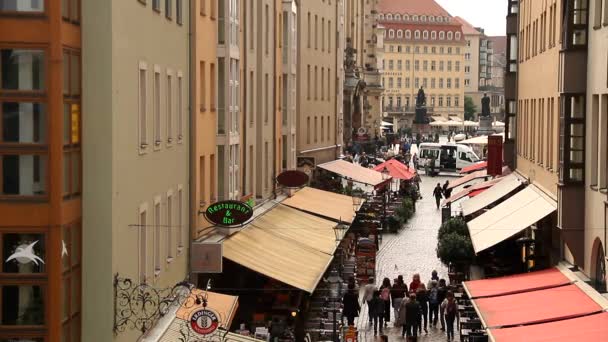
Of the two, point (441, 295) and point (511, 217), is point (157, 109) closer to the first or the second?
point (511, 217)

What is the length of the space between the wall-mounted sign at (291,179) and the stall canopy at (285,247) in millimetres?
2855

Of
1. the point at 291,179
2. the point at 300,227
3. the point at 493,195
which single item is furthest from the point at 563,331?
the point at 291,179

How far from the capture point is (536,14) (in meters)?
42.6

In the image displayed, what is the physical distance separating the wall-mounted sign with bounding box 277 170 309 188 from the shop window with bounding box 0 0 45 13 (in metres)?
25.6

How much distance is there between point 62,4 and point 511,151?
3394 cm

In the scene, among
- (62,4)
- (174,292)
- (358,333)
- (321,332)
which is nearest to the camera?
(62,4)

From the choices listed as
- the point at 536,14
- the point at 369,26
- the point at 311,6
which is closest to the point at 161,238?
the point at 536,14

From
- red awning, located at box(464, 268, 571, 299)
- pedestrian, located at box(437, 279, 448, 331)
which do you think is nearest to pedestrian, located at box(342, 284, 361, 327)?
pedestrian, located at box(437, 279, 448, 331)

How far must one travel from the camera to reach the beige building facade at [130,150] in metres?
19.9

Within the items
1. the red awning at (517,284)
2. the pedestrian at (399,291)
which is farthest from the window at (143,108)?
the pedestrian at (399,291)

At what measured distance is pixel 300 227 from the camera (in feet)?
127

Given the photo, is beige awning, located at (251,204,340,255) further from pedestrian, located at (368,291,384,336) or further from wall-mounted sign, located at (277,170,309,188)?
pedestrian, located at (368,291,384,336)

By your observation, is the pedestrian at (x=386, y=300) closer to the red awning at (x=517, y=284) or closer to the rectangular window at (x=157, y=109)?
the red awning at (x=517, y=284)

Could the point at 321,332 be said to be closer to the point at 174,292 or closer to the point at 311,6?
the point at 174,292
